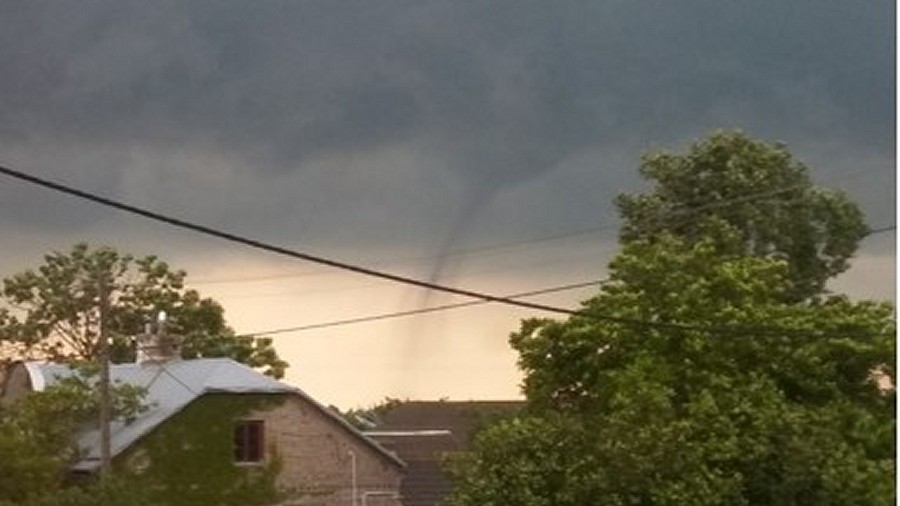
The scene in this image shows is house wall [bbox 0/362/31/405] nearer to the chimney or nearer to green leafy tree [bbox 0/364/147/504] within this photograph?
the chimney

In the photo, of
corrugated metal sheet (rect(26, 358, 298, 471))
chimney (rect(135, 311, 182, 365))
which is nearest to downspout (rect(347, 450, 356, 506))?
corrugated metal sheet (rect(26, 358, 298, 471))

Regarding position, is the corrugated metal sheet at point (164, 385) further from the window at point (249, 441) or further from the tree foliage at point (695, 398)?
the tree foliage at point (695, 398)

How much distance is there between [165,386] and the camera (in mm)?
45188

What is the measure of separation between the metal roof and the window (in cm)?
68

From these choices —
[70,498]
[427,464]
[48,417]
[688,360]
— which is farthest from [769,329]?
[427,464]

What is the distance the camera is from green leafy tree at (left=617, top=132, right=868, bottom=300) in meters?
42.2

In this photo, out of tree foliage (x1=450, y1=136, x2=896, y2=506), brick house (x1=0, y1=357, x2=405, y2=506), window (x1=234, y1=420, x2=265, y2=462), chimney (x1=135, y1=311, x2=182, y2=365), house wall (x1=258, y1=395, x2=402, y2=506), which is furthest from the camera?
chimney (x1=135, y1=311, x2=182, y2=365)

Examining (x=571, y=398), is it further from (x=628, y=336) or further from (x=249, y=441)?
(x=249, y=441)

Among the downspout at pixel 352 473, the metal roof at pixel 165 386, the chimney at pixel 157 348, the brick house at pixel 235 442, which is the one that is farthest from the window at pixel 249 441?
the chimney at pixel 157 348

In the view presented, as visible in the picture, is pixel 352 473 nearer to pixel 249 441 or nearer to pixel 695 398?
pixel 249 441

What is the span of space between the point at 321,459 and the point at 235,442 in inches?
99.4

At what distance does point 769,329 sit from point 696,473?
326cm

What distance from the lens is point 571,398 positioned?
35.5 metres

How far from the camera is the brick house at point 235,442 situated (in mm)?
42844
